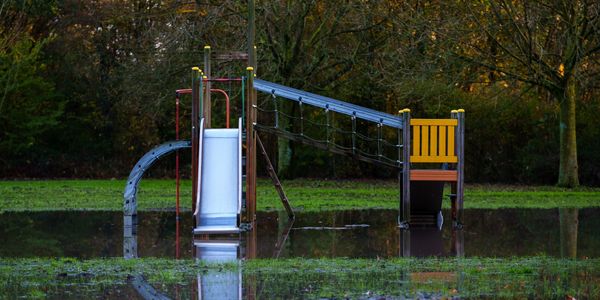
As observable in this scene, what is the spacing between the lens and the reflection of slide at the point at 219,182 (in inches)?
717

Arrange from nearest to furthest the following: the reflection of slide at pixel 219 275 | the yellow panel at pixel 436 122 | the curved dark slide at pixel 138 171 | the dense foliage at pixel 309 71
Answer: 1. the reflection of slide at pixel 219 275
2. the yellow panel at pixel 436 122
3. the curved dark slide at pixel 138 171
4. the dense foliage at pixel 309 71

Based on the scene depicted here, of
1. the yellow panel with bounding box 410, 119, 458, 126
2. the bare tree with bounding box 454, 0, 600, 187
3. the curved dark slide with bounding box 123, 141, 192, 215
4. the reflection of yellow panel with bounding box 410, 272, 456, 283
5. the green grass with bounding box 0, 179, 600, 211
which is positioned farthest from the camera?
the bare tree with bounding box 454, 0, 600, 187

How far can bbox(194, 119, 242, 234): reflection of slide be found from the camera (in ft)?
59.7

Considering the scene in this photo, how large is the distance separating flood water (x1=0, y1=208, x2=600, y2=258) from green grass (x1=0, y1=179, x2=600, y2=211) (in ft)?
6.59

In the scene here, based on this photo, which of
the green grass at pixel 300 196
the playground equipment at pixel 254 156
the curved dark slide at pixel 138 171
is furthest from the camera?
the green grass at pixel 300 196

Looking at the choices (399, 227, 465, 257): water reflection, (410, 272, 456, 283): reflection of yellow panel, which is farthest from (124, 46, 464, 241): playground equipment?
(410, 272, 456, 283): reflection of yellow panel

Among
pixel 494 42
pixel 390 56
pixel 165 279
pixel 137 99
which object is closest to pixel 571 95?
pixel 494 42

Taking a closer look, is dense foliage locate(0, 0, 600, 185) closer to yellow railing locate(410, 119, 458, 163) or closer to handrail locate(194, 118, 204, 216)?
yellow railing locate(410, 119, 458, 163)

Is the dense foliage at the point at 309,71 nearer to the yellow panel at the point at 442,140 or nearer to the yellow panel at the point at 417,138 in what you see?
the yellow panel at the point at 417,138

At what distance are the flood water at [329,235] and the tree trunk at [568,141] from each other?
9.65 meters

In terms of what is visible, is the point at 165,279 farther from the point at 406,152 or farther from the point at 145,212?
the point at 145,212

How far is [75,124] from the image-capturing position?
134ft

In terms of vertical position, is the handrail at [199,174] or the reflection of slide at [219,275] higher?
the handrail at [199,174]

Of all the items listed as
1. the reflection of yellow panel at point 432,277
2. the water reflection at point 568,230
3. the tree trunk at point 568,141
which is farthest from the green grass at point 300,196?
the reflection of yellow panel at point 432,277
